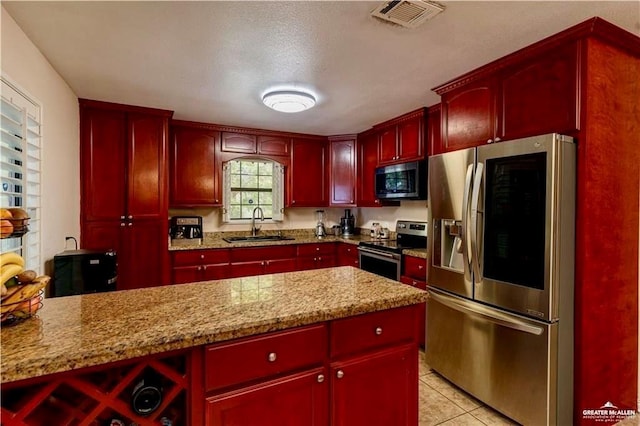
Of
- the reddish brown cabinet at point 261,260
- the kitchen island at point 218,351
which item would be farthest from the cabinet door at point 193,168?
the kitchen island at point 218,351

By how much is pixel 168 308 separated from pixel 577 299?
A: 2.11 metres

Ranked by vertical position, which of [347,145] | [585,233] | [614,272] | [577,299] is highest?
[347,145]

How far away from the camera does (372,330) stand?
55.8 inches

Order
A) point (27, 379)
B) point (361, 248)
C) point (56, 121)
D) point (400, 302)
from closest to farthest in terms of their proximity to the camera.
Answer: point (27, 379) → point (400, 302) → point (56, 121) → point (361, 248)

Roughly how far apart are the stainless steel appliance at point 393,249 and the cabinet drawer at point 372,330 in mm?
1735

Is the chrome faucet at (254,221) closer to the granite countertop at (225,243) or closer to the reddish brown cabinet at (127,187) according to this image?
the granite countertop at (225,243)

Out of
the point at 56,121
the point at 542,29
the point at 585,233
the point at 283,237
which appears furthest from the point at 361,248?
the point at 56,121

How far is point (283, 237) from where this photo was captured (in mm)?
4500

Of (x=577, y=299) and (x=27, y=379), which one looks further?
(x=577, y=299)

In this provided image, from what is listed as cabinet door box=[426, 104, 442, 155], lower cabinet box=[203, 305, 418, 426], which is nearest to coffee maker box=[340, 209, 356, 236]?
cabinet door box=[426, 104, 442, 155]

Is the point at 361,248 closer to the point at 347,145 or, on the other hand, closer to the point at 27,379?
the point at 347,145

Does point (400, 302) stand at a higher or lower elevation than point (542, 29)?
lower

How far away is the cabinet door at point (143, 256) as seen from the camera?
325 centimetres

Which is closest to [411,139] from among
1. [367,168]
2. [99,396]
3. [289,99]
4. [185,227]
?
[367,168]
